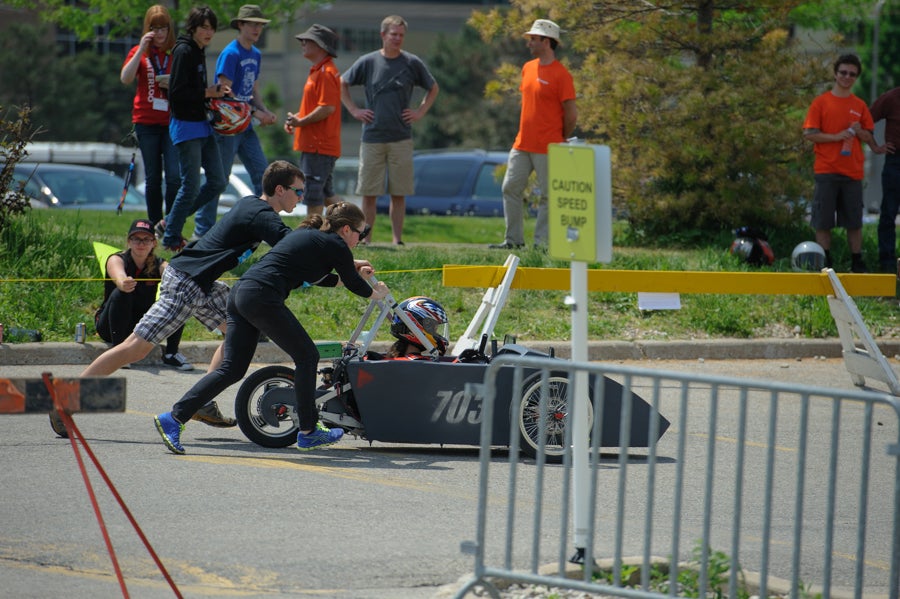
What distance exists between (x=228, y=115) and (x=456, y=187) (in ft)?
37.1

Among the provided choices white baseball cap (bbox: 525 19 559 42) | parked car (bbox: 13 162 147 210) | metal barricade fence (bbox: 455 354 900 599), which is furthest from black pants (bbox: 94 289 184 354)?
parked car (bbox: 13 162 147 210)

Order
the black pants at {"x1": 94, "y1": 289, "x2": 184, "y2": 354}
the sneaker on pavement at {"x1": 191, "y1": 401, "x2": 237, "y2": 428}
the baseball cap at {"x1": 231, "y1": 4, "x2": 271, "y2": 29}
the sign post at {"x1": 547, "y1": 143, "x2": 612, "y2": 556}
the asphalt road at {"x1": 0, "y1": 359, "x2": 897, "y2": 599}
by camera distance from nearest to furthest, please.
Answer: the sign post at {"x1": 547, "y1": 143, "x2": 612, "y2": 556} → the asphalt road at {"x1": 0, "y1": 359, "x2": 897, "y2": 599} → the sneaker on pavement at {"x1": 191, "y1": 401, "x2": 237, "y2": 428} → the black pants at {"x1": 94, "y1": 289, "x2": 184, "y2": 354} → the baseball cap at {"x1": 231, "y1": 4, "x2": 271, "y2": 29}

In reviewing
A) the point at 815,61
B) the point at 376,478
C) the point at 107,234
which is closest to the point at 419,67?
the point at 107,234

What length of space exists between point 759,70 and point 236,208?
338 inches

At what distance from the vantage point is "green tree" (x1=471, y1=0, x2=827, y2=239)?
1468 centimetres

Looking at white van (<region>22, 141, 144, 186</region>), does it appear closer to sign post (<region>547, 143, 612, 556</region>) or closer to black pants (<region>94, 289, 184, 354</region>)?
black pants (<region>94, 289, 184, 354</region>)

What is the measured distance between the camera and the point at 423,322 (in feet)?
26.2

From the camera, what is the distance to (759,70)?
14742 mm

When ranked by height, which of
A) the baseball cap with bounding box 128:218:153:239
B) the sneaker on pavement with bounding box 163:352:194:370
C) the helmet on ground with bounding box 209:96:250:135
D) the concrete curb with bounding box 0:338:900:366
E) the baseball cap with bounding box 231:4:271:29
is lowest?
the sneaker on pavement with bounding box 163:352:194:370

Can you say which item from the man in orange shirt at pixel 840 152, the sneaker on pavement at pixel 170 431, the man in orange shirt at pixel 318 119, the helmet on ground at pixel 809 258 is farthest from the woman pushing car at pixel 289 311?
the man in orange shirt at pixel 840 152

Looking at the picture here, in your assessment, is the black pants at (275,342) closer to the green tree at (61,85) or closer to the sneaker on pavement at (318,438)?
the sneaker on pavement at (318,438)

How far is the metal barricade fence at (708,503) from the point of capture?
4598 millimetres

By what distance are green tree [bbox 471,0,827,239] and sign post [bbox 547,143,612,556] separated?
9.62m

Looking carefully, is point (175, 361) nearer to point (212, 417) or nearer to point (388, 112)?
point (212, 417)
